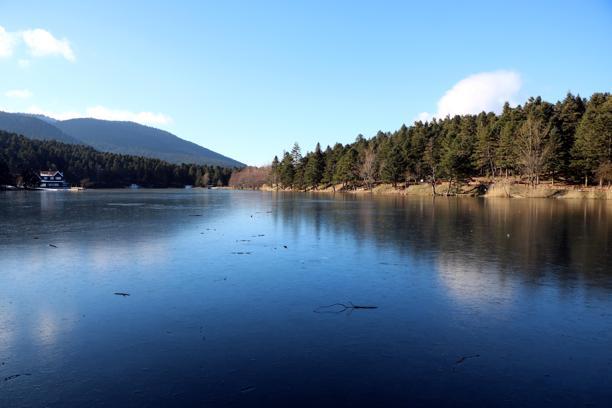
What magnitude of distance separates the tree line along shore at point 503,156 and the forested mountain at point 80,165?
97.9 meters

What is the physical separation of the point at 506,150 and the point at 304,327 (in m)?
71.4

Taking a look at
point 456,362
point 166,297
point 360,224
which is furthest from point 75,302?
point 360,224

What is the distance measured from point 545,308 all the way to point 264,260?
934cm

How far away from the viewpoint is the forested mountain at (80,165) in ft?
464

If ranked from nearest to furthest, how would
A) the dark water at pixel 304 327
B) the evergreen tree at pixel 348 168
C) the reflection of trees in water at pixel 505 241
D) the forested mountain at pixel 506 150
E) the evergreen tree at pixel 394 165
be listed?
the dark water at pixel 304 327, the reflection of trees in water at pixel 505 241, the forested mountain at pixel 506 150, the evergreen tree at pixel 394 165, the evergreen tree at pixel 348 168

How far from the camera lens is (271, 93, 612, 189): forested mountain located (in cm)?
6109

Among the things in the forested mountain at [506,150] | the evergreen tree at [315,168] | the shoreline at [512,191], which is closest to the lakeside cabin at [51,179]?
the evergreen tree at [315,168]

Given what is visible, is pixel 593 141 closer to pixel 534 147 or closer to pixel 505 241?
pixel 534 147

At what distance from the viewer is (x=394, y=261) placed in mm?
15453

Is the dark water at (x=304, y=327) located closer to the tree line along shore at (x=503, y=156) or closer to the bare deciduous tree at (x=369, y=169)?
the tree line along shore at (x=503, y=156)

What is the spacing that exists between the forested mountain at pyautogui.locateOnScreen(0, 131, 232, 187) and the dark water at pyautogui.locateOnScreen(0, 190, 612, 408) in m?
130

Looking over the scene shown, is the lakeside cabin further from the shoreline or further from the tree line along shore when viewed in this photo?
the shoreline

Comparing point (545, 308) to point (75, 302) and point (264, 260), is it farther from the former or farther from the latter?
point (75, 302)

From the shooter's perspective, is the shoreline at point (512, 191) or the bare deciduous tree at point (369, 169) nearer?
the shoreline at point (512, 191)
